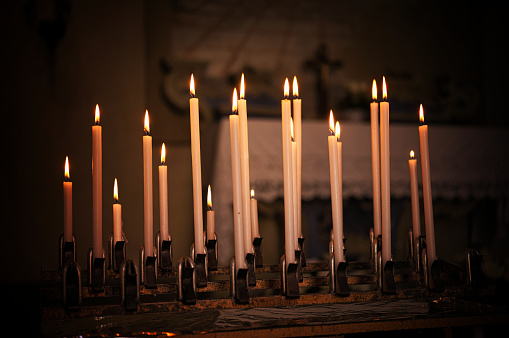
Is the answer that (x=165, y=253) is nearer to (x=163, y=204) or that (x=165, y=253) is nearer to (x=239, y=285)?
(x=163, y=204)

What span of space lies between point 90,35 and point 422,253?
266 cm

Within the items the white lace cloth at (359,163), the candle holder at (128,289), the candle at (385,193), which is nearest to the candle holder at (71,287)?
the candle holder at (128,289)

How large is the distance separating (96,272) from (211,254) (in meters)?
0.22

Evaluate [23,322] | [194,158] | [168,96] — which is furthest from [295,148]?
[168,96]

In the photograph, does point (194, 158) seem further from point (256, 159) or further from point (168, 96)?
point (168, 96)

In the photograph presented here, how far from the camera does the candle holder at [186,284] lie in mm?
725

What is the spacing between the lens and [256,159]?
2221 millimetres

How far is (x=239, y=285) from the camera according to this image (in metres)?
0.73

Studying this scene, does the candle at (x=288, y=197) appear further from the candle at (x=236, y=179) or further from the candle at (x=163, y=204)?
the candle at (x=163, y=204)

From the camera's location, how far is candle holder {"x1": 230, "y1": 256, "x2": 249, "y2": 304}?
0.73 meters

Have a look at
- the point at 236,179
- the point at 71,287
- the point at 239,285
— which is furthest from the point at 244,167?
the point at 71,287

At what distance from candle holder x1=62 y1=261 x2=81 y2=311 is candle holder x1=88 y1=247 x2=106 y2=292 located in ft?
0.38

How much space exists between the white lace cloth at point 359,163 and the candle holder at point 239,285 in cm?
137

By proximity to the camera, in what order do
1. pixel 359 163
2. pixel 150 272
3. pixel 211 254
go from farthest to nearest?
pixel 359 163
pixel 211 254
pixel 150 272
